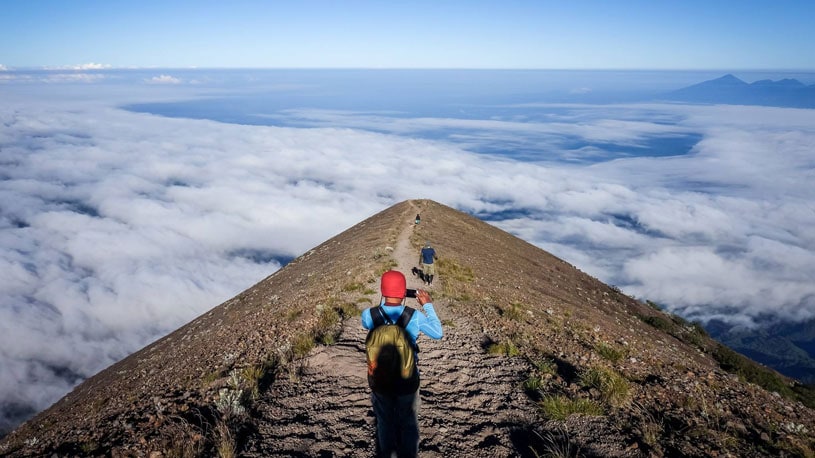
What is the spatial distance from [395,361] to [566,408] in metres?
4.11

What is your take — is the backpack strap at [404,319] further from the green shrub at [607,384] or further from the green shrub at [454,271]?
the green shrub at [454,271]

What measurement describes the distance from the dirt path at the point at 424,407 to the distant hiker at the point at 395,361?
1.58 metres

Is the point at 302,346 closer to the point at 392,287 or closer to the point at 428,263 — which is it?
the point at 392,287

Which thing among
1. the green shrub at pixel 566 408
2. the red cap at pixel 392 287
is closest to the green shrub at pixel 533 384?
the green shrub at pixel 566 408

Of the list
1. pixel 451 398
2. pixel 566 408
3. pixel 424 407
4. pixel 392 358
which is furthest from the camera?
pixel 451 398

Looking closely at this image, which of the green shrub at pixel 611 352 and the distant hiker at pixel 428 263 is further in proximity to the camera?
the distant hiker at pixel 428 263

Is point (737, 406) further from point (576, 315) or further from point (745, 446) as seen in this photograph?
point (576, 315)

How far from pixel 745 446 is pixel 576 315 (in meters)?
10.6

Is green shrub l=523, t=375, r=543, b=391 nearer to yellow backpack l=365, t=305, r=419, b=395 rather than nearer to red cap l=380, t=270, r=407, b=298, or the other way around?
yellow backpack l=365, t=305, r=419, b=395

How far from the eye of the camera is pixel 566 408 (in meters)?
6.67

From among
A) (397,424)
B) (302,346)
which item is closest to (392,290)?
(397,424)

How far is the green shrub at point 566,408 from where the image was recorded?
662 cm

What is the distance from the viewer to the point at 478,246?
28688mm

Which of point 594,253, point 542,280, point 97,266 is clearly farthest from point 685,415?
point 97,266
